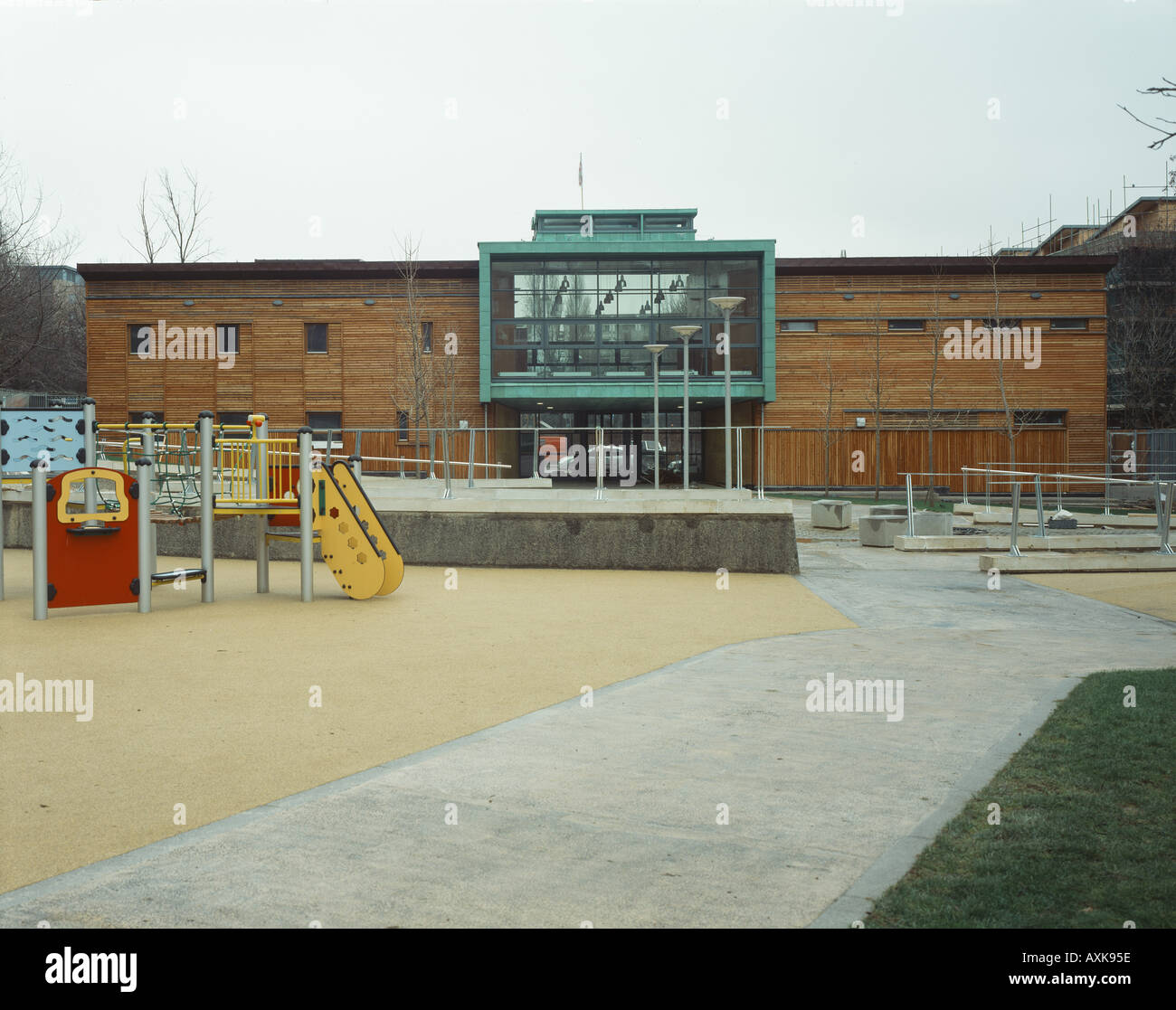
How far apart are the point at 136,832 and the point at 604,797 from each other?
204cm

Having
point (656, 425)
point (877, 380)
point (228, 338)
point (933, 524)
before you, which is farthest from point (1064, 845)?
point (228, 338)

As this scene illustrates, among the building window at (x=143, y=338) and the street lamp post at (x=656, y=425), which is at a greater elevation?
the building window at (x=143, y=338)

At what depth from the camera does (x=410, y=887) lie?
4000 mm

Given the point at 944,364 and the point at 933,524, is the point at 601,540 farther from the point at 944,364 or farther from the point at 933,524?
the point at 944,364

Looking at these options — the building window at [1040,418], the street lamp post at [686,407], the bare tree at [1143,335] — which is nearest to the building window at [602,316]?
the building window at [1040,418]

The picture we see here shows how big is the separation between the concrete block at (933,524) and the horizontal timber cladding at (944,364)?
23.1m

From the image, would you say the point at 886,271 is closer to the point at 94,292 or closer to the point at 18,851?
the point at 94,292

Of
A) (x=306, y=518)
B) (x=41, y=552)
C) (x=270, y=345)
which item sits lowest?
(x=41, y=552)

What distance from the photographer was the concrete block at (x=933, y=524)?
909 inches

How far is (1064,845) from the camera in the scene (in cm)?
438

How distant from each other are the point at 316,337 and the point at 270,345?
6.16 feet

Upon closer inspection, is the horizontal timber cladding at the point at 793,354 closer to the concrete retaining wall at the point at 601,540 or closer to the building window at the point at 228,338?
the building window at the point at 228,338

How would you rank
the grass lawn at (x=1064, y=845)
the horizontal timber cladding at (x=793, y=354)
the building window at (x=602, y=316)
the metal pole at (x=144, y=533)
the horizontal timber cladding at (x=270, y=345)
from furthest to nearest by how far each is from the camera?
the horizontal timber cladding at (x=270, y=345) → the horizontal timber cladding at (x=793, y=354) → the building window at (x=602, y=316) → the metal pole at (x=144, y=533) → the grass lawn at (x=1064, y=845)
